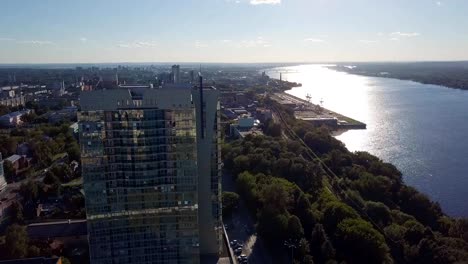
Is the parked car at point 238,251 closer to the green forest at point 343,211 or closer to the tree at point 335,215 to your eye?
the green forest at point 343,211

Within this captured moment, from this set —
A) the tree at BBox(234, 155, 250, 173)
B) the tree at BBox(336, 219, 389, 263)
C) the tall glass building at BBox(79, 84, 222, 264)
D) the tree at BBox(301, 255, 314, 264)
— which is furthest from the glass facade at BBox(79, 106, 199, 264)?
the tree at BBox(234, 155, 250, 173)

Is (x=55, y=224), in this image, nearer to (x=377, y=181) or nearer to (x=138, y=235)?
(x=138, y=235)

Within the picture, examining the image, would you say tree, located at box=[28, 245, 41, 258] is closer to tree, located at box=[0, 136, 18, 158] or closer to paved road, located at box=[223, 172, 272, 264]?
paved road, located at box=[223, 172, 272, 264]

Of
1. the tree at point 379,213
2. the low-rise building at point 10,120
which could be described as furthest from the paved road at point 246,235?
the low-rise building at point 10,120

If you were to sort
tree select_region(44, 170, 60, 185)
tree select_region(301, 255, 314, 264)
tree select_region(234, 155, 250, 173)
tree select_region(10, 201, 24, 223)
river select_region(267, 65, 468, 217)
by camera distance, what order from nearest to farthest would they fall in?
tree select_region(301, 255, 314, 264)
tree select_region(10, 201, 24, 223)
tree select_region(44, 170, 60, 185)
tree select_region(234, 155, 250, 173)
river select_region(267, 65, 468, 217)

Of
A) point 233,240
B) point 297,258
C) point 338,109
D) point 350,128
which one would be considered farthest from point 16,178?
point 338,109

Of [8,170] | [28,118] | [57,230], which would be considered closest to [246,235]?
[57,230]

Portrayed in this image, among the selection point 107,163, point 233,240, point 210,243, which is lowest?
point 233,240
